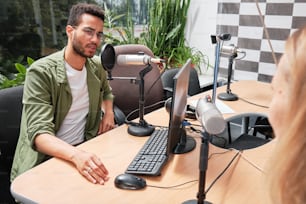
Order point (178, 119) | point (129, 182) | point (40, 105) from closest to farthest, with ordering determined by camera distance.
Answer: point (129, 182) < point (178, 119) < point (40, 105)

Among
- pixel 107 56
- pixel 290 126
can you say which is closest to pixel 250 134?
pixel 107 56

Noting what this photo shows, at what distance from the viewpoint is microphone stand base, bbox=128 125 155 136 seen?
1523 mm

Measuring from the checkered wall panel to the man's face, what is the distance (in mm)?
1468

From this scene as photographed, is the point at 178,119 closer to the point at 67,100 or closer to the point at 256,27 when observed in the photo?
the point at 67,100

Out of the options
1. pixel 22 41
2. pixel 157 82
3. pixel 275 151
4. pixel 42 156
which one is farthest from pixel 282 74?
pixel 22 41

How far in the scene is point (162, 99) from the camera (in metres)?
2.49

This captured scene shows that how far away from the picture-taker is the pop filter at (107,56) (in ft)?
4.79

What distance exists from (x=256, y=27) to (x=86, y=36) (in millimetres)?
1787

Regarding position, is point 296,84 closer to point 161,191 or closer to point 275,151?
point 275,151

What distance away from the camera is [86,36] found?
5.50 feet

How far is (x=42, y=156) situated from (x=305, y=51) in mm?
1291

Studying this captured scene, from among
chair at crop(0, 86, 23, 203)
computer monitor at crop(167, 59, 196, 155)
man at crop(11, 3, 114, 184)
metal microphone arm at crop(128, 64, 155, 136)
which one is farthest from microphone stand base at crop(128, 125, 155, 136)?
chair at crop(0, 86, 23, 203)

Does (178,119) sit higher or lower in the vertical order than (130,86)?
higher

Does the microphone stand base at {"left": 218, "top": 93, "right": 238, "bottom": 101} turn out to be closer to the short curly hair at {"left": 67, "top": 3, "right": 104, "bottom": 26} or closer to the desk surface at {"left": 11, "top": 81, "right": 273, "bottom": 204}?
the desk surface at {"left": 11, "top": 81, "right": 273, "bottom": 204}
